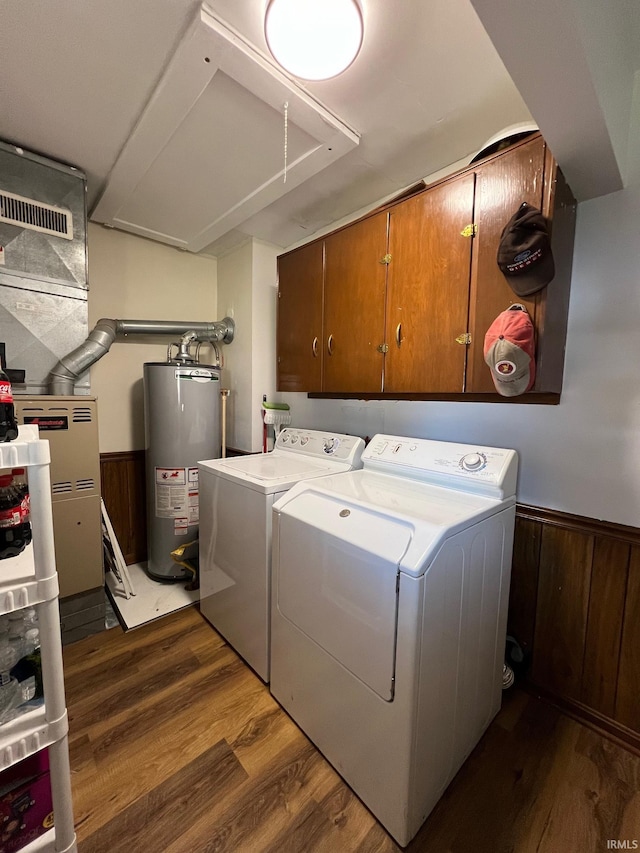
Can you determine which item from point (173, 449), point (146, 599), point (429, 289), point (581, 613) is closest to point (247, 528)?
point (173, 449)

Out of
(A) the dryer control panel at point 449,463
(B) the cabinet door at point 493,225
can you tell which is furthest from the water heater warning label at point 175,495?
(B) the cabinet door at point 493,225

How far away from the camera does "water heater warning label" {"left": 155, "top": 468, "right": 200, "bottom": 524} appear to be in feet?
7.89

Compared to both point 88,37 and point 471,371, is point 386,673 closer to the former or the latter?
point 471,371

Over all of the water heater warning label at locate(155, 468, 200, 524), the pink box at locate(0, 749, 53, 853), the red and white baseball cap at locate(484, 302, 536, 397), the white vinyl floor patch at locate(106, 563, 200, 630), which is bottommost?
the white vinyl floor patch at locate(106, 563, 200, 630)

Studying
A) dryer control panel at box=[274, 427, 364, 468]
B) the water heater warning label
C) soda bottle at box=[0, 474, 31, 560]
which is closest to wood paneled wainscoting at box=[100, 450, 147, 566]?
the water heater warning label

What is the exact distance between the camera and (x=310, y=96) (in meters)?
1.36

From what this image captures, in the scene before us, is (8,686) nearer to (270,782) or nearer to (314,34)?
(270,782)

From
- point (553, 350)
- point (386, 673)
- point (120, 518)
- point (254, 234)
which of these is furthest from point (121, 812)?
point (254, 234)

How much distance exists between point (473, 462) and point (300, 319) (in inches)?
50.7

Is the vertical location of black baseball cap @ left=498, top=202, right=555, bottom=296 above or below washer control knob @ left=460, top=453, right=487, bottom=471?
above

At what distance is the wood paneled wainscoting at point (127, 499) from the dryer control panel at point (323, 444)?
3.99ft

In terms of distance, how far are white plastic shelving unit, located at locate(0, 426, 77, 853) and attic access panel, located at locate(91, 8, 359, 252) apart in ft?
4.58

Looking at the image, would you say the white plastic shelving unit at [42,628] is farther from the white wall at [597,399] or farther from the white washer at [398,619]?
the white wall at [597,399]

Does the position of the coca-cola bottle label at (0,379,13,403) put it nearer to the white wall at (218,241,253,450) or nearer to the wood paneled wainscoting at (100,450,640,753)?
the wood paneled wainscoting at (100,450,640,753)
